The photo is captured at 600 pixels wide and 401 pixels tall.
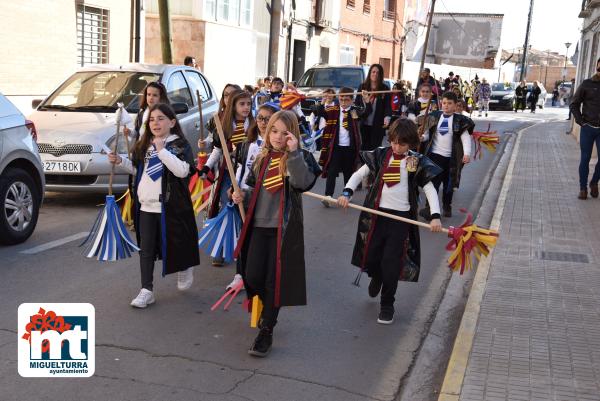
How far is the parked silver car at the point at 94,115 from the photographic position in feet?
28.8

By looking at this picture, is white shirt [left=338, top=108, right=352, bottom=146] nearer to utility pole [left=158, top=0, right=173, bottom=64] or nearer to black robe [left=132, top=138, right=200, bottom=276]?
black robe [left=132, top=138, right=200, bottom=276]

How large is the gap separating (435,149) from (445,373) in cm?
525

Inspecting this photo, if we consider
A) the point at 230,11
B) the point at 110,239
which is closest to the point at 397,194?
the point at 110,239

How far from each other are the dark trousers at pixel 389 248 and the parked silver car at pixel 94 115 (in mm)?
4336

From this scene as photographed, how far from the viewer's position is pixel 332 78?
68.8ft

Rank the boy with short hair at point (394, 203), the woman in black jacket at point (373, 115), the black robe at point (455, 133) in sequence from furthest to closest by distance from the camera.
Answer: the woman in black jacket at point (373, 115)
the black robe at point (455, 133)
the boy with short hair at point (394, 203)

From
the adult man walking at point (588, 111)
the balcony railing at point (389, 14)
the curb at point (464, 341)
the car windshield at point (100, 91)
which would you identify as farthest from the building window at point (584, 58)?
the curb at point (464, 341)

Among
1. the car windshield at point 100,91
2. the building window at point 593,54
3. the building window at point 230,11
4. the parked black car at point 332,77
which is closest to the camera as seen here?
the car windshield at point 100,91

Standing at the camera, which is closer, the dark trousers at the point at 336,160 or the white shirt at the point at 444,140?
the white shirt at the point at 444,140

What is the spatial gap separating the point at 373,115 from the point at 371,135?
30 centimetres

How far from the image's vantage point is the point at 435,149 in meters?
9.41

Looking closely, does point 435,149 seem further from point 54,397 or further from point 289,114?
point 54,397

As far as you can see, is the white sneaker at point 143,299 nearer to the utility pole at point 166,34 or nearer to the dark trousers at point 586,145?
the dark trousers at point 586,145

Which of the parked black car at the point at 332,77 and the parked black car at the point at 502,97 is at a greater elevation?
the parked black car at the point at 332,77
